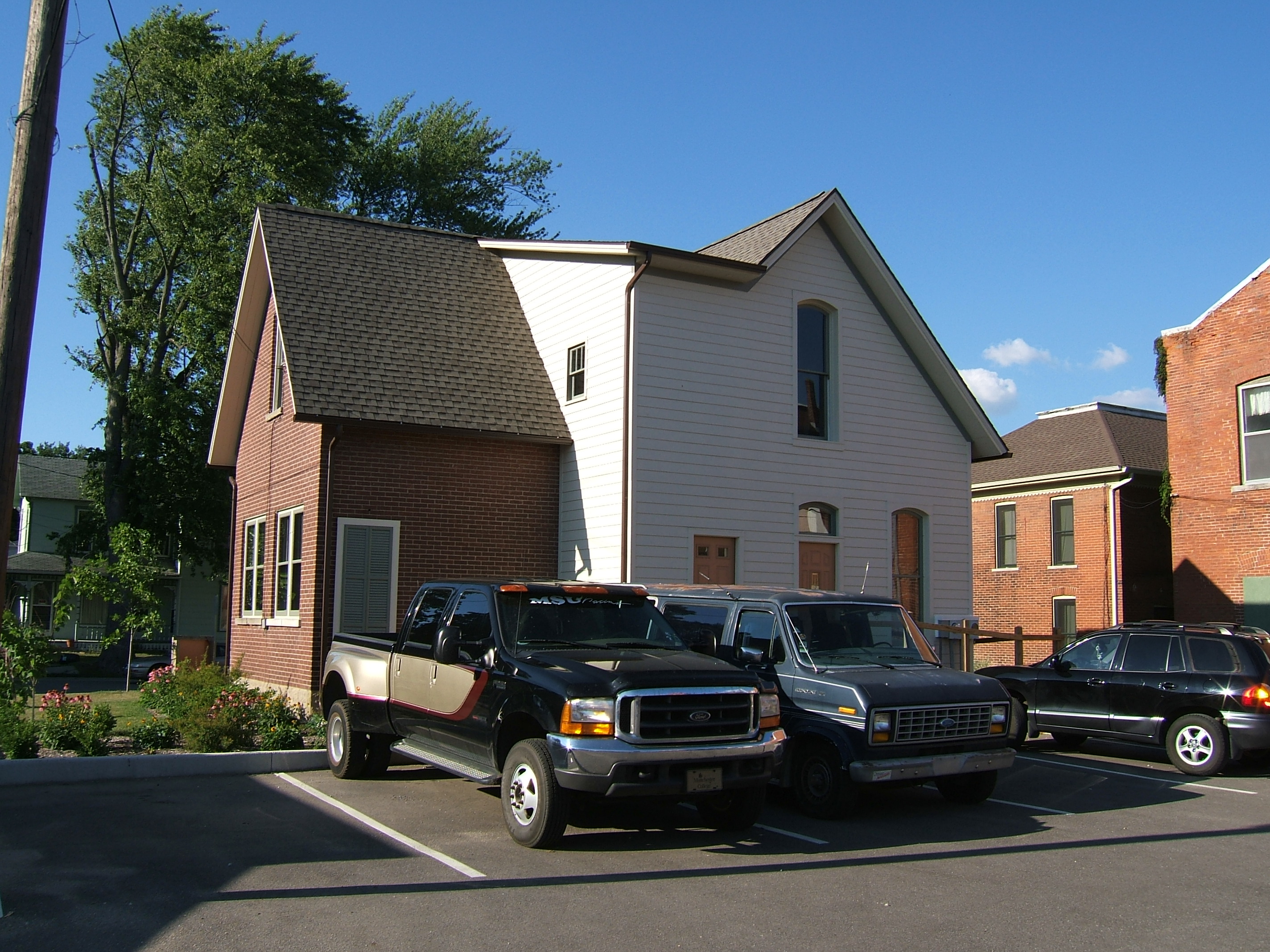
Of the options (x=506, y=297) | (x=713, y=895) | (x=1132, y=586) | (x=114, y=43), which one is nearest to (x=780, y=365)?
(x=506, y=297)

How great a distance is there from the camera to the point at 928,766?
9500 mm

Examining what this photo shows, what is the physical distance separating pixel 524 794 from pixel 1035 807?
5119mm

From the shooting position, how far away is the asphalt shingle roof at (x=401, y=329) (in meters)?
16.3

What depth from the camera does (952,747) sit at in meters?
9.81

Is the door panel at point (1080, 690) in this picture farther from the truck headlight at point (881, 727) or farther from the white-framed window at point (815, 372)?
the white-framed window at point (815, 372)

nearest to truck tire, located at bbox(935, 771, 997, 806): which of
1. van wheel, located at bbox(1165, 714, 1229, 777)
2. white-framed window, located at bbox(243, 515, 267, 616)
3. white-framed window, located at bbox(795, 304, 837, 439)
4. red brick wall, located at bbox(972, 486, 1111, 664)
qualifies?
van wheel, located at bbox(1165, 714, 1229, 777)

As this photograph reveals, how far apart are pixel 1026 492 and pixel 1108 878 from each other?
25.2 m

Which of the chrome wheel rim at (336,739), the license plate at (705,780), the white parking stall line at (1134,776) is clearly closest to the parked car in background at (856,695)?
the license plate at (705,780)

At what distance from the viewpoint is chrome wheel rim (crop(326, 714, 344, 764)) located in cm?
1114

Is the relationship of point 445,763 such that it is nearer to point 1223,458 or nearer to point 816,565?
point 816,565

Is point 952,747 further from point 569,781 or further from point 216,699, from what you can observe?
point 216,699

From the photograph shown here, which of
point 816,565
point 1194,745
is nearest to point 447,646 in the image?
point 1194,745

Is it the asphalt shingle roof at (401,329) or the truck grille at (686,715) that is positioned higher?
the asphalt shingle roof at (401,329)

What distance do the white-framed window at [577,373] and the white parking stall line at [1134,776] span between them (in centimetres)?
832
